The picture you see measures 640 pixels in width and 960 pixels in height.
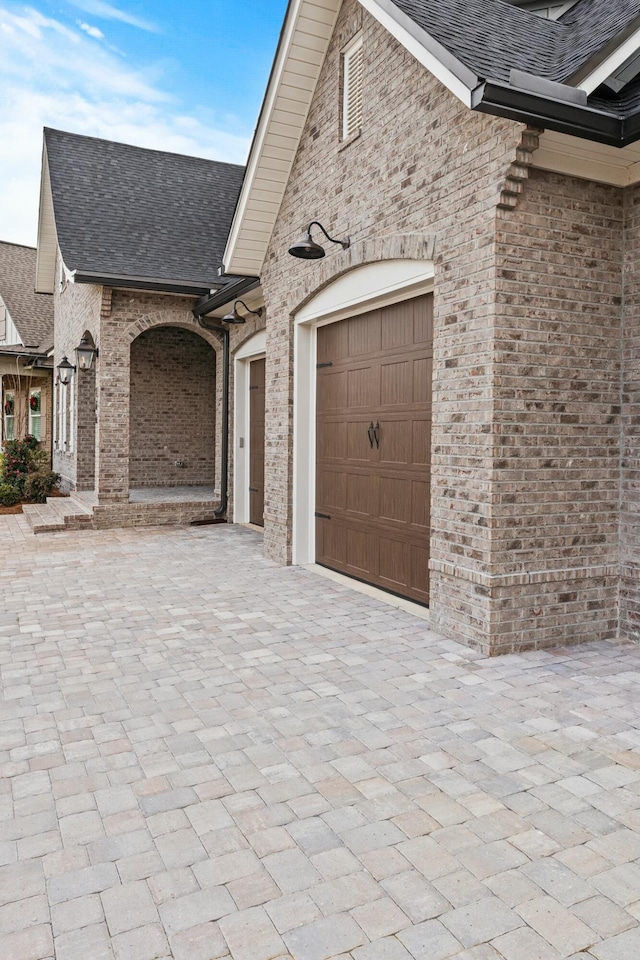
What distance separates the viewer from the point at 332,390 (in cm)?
720

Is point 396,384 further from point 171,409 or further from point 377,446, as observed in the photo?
point 171,409

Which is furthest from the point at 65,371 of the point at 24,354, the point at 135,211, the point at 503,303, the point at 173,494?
the point at 503,303

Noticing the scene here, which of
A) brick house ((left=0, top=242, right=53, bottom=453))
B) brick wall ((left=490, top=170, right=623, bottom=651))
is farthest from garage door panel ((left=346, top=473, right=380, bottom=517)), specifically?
brick house ((left=0, top=242, right=53, bottom=453))

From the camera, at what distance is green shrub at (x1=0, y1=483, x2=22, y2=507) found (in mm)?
13023

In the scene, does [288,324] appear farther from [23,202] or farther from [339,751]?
[23,202]

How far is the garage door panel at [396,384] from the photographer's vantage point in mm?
5891

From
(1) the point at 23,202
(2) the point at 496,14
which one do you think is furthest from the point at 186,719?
(1) the point at 23,202

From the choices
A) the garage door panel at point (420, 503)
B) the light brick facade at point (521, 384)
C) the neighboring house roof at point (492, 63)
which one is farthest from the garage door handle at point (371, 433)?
the neighboring house roof at point (492, 63)

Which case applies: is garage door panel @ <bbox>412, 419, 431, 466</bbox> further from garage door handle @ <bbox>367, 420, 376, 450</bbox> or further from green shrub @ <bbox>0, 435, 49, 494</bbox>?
green shrub @ <bbox>0, 435, 49, 494</bbox>

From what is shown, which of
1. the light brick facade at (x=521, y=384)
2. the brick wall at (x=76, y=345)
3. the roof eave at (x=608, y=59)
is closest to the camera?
the roof eave at (x=608, y=59)

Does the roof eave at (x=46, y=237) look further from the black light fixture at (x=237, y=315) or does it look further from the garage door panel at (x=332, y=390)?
the garage door panel at (x=332, y=390)

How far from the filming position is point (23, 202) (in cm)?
4859

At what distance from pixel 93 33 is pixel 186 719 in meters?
30.3

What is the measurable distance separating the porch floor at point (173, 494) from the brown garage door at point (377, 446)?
4177 millimetres
